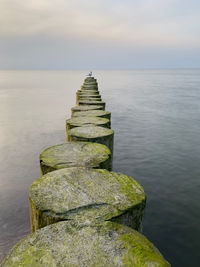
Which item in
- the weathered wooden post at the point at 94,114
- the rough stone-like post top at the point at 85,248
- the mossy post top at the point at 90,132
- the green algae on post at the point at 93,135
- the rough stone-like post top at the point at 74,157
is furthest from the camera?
the weathered wooden post at the point at 94,114

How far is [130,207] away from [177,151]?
9316mm

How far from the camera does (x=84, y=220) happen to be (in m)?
2.05

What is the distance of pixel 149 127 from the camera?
16172 mm

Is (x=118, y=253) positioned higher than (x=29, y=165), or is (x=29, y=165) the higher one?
(x=118, y=253)

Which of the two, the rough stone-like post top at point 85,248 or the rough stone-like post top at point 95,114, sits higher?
the rough stone-like post top at point 95,114

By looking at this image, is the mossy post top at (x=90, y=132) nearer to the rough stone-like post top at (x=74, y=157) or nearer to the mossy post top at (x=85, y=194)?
the rough stone-like post top at (x=74, y=157)

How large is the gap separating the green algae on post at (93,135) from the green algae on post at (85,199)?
4.20ft

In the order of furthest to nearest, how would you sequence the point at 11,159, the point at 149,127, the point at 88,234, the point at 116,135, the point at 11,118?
the point at 11,118, the point at 149,127, the point at 116,135, the point at 11,159, the point at 88,234

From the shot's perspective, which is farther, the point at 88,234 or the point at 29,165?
the point at 29,165

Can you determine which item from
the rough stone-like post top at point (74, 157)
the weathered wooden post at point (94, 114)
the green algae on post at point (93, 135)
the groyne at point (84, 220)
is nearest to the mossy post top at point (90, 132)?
the green algae on post at point (93, 135)

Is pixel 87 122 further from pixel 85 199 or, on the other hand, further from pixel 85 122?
pixel 85 199

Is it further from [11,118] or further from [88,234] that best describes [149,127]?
[88,234]

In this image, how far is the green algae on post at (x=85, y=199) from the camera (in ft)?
7.00

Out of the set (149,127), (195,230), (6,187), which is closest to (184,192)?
(195,230)
